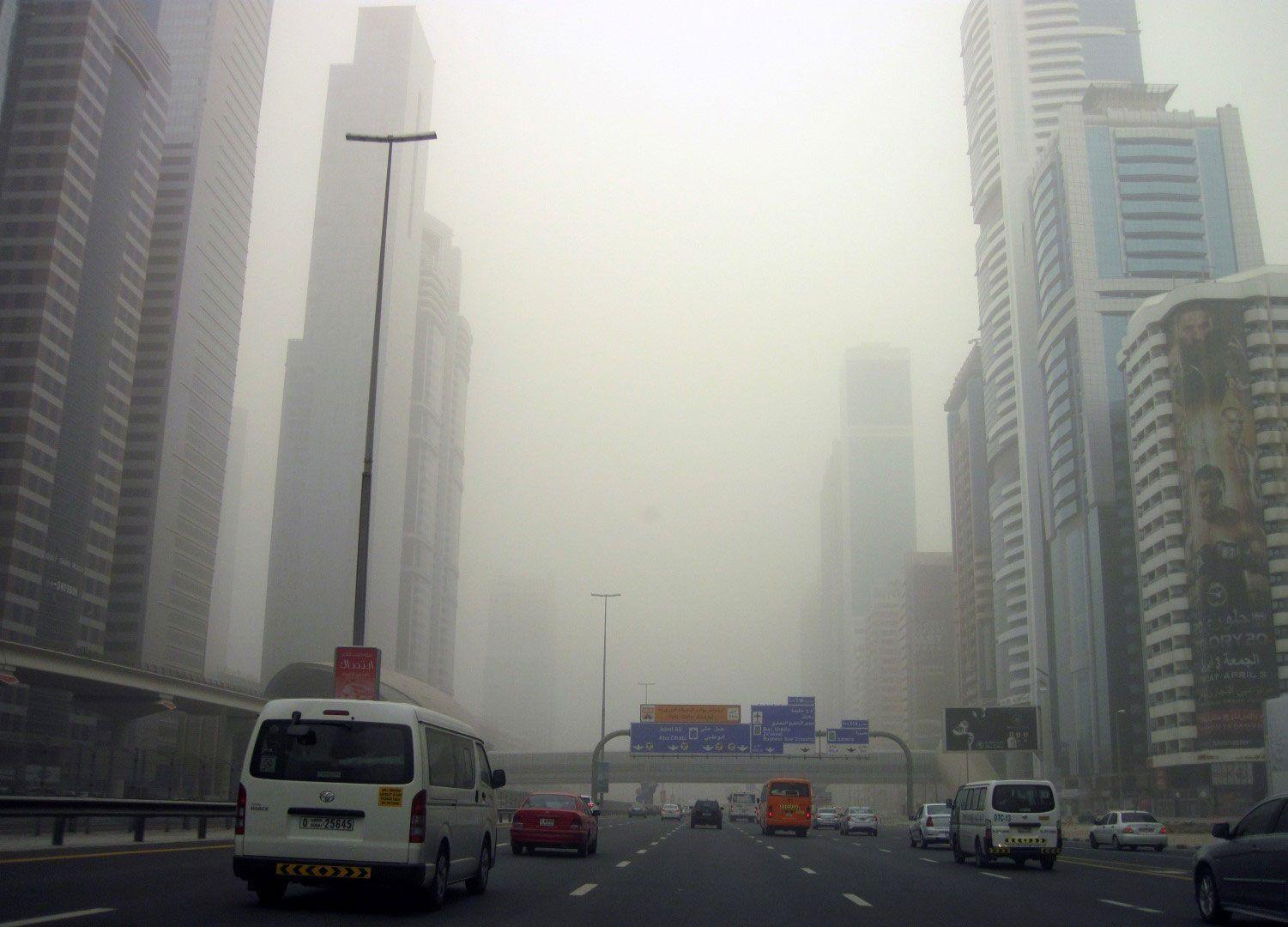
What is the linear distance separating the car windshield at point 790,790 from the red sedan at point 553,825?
24593 mm

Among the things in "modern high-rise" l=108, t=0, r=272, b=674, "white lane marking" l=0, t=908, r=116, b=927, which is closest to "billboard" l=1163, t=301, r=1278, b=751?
"modern high-rise" l=108, t=0, r=272, b=674

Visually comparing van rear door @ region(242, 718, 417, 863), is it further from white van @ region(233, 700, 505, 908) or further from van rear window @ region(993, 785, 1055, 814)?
van rear window @ region(993, 785, 1055, 814)

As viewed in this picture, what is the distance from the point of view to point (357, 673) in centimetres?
2419

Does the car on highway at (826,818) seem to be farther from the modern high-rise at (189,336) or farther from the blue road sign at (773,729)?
the modern high-rise at (189,336)

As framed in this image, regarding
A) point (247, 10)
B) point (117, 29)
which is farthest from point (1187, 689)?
point (247, 10)

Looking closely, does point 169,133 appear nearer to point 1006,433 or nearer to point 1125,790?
point 1006,433

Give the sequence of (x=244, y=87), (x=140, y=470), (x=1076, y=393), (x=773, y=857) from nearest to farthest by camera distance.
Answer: (x=773, y=857) → (x=140, y=470) → (x=1076, y=393) → (x=244, y=87)

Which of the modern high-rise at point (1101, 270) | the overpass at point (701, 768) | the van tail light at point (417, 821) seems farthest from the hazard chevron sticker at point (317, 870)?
the modern high-rise at point (1101, 270)

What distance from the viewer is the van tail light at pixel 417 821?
1225 cm

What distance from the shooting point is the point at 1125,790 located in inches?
Answer: 4941

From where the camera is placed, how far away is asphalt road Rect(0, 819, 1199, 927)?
11.9 meters

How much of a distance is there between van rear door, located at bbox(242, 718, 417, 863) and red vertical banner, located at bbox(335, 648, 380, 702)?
1175cm

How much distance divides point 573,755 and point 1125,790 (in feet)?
193

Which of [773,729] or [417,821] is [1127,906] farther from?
[773,729]
